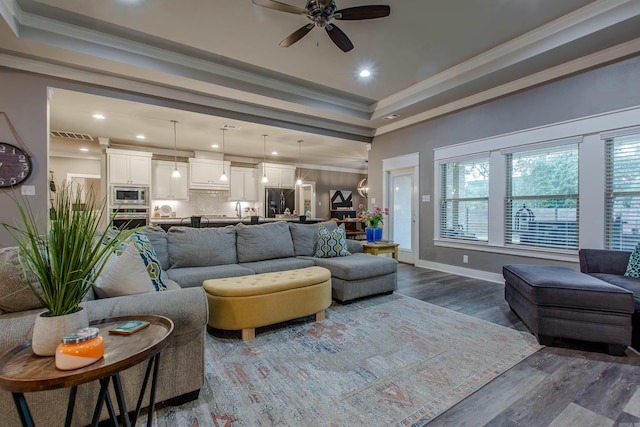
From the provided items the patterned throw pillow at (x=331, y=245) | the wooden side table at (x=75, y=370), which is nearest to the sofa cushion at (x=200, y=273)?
the patterned throw pillow at (x=331, y=245)

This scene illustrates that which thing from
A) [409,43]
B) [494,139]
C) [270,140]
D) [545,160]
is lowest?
[545,160]

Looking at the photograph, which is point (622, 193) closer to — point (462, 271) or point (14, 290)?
point (462, 271)

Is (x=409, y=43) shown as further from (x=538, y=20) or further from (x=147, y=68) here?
(x=147, y=68)

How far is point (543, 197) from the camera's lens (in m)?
3.92

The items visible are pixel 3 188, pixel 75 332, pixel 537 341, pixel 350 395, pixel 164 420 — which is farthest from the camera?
pixel 3 188

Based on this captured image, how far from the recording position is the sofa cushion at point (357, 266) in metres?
3.32

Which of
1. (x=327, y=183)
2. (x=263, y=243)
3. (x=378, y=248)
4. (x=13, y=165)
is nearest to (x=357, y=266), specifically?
(x=378, y=248)

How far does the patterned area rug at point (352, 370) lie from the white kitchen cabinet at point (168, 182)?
583 cm

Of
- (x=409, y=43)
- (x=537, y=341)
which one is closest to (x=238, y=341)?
(x=537, y=341)

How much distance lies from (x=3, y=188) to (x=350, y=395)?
4466 mm

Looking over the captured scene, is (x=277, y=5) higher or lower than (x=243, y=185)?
higher

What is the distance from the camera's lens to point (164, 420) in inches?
59.9

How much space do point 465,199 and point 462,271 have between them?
1.19 metres

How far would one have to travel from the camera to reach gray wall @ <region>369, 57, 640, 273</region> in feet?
10.8
